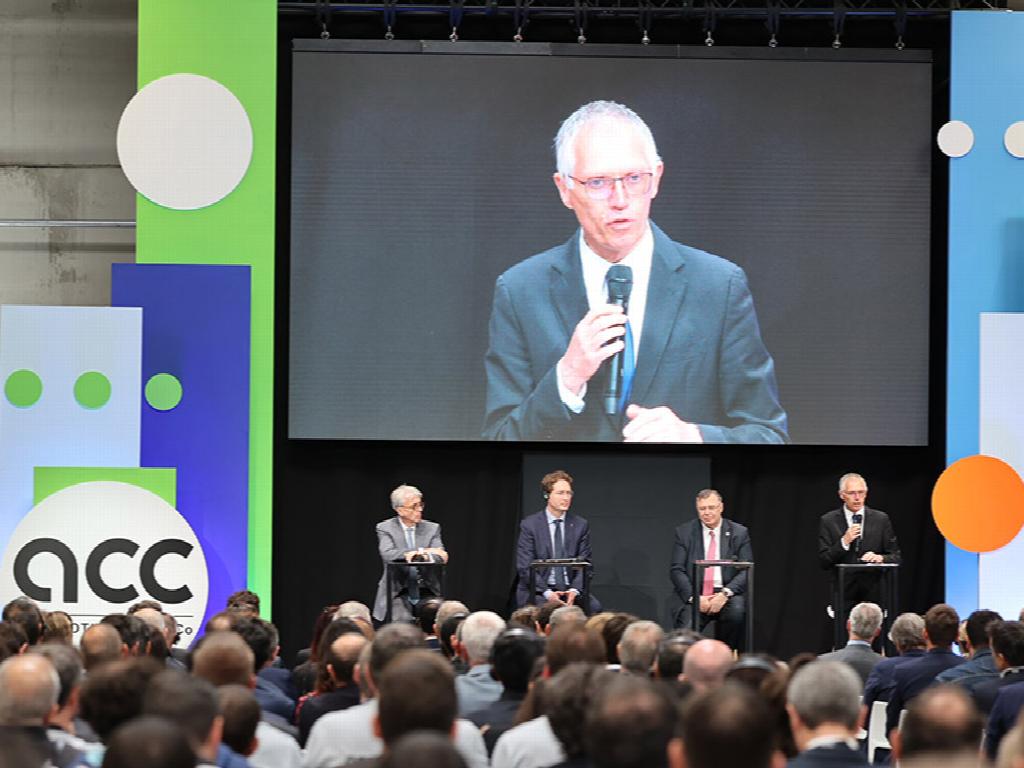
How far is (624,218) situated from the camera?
9.80 metres

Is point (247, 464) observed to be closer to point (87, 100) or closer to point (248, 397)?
point (248, 397)

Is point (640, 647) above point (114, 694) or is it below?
below

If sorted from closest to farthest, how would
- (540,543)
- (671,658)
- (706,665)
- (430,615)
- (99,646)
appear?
(706,665), (671,658), (99,646), (430,615), (540,543)

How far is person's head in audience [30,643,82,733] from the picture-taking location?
3773 millimetres

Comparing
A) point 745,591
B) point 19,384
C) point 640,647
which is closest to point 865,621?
point 640,647

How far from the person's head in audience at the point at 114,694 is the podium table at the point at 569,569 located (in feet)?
16.2

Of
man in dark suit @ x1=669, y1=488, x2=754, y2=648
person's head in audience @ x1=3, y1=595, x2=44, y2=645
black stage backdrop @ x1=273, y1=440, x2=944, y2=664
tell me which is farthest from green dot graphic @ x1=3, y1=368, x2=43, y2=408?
man in dark suit @ x1=669, y1=488, x2=754, y2=648

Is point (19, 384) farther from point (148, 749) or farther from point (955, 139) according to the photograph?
point (148, 749)

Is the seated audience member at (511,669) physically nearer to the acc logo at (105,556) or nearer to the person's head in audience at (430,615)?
the person's head in audience at (430,615)

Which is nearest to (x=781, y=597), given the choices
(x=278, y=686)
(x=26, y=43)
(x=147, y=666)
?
(x=278, y=686)

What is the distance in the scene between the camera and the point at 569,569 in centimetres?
880

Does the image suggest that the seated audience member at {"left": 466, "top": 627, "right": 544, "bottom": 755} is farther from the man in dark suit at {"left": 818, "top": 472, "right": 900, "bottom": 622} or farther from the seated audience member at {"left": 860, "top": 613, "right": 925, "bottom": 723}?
the man in dark suit at {"left": 818, "top": 472, "right": 900, "bottom": 622}

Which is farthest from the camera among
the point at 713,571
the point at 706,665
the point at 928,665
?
the point at 713,571

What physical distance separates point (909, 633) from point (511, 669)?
229 centimetres
